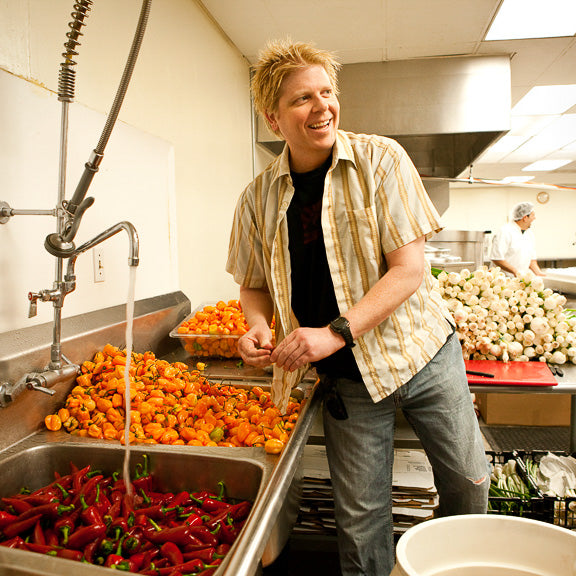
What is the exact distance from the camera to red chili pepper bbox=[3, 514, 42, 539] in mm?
1038

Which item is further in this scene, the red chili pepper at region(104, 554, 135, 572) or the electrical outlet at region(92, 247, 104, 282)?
the electrical outlet at region(92, 247, 104, 282)

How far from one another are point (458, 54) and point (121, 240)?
3.30m

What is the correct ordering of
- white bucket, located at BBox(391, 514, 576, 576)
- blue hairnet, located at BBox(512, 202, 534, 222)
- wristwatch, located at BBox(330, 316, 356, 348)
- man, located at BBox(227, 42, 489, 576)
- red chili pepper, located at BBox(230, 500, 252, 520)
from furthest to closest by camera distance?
blue hairnet, located at BBox(512, 202, 534, 222), man, located at BBox(227, 42, 489, 576), wristwatch, located at BBox(330, 316, 356, 348), red chili pepper, located at BBox(230, 500, 252, 520), white bucket, located at BBox(391, 514, 576, 576)

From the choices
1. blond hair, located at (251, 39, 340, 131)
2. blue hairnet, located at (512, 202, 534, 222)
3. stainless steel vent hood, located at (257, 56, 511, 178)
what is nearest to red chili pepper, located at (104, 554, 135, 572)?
blond hair, located at (251, 39, 340, 131)

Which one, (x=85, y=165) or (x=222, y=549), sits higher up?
(x=85, y=165)

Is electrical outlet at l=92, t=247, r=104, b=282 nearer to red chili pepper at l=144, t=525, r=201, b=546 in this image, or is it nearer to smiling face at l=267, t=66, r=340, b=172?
smiling face at l=267, t=66, r=340, b=172

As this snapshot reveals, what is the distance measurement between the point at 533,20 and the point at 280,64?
2.89 metres

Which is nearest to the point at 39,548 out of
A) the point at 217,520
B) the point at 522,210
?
the point at 217,520

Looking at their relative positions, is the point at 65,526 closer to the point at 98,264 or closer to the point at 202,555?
the point at 202,555

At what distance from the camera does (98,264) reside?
6.06 ft

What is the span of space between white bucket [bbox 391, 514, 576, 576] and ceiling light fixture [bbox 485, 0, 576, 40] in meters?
3.39

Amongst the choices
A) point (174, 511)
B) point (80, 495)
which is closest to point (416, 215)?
point (174, 511)

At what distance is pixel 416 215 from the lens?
137cm

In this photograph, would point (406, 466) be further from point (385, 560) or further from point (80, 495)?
point (80, 495)
